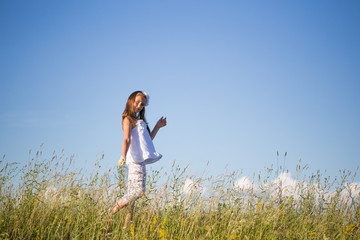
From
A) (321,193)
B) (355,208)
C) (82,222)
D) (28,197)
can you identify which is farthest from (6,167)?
(355,208)

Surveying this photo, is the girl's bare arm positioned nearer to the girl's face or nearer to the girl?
the girl

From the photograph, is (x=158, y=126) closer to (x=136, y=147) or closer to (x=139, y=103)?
(x=139, y=103)

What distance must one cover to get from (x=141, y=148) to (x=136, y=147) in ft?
0.27

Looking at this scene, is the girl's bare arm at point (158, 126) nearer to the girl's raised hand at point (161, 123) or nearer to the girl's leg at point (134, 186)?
the girl's raised hand at point (161, 123)

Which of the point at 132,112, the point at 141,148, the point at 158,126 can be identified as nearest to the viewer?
the point at 141,148

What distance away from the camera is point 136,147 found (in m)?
4.56

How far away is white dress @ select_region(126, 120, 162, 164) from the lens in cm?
444

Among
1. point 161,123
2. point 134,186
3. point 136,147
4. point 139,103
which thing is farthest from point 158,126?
point 134,186

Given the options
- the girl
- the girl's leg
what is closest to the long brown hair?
the girl

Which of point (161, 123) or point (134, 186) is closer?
point (134, 186)

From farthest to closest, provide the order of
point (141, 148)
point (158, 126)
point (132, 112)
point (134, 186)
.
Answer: point (158, 126), point (132, 112), point (141, 148), point (134, 186)

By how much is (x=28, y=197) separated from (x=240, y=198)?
9.40 ft

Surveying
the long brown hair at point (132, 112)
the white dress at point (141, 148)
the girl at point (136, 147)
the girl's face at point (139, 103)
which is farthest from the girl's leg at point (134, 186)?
the girl's face at point (139, 103)

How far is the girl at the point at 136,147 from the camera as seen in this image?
4.00 metres
